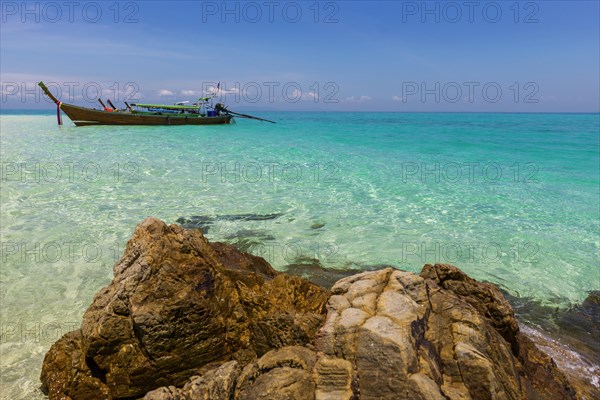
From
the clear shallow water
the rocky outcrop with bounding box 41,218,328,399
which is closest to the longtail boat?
the clear shallow water

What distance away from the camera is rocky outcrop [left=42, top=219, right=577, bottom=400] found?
3471mm

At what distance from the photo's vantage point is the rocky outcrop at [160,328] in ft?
14.4

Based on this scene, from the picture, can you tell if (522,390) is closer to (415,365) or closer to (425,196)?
(415,365)

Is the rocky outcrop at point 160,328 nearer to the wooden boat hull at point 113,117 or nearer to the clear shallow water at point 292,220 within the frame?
the clear shallow water at point 292,220

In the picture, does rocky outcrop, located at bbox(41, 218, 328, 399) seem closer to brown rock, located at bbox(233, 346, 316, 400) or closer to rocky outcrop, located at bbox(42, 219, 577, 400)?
rocky outcrop, located at bbox(42, 219, 577, 400)

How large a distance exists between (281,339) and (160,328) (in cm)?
141

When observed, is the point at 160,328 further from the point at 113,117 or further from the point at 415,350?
the point at 113,117

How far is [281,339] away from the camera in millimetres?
4414

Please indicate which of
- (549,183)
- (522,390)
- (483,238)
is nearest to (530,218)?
(483,238)

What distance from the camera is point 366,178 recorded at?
63.7ft

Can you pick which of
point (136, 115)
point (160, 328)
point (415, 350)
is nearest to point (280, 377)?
point (415, 350)

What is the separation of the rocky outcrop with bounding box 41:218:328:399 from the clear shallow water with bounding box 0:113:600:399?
0.96m

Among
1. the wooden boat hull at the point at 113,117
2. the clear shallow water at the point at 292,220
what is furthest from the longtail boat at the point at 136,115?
the clear shallow water at the point at 292,220

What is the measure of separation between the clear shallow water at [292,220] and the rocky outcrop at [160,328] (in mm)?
963
